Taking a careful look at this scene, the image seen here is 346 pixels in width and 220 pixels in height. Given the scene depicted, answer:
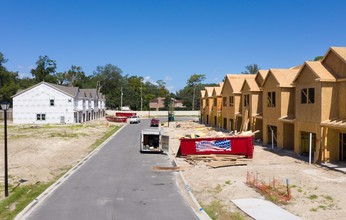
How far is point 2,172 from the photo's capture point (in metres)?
22.1

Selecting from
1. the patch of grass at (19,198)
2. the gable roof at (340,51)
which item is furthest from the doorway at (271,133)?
the patch of grass at (19,198)

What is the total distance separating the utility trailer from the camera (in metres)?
29.3

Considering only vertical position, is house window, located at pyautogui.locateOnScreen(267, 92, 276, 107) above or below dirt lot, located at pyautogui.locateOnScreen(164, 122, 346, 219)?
above

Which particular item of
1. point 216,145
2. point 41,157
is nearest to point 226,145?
point 216,145

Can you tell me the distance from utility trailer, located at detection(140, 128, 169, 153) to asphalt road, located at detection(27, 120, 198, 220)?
4752mm

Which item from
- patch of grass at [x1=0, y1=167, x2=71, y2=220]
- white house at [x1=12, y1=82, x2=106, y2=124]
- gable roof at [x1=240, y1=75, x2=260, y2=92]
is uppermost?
gable roof at [x1=240, y1=75, x2=260, y2=92]

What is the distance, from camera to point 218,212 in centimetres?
1341

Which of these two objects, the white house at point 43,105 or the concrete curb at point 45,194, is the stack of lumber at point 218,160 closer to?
the concrete curb at point 45,194

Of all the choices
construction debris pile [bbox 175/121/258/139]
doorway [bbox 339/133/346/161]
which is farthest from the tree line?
doorway [bbox 339/133/346/161]

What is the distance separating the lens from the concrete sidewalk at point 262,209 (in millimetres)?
12477

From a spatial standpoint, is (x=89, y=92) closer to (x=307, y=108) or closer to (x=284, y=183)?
(x=307, y=108)

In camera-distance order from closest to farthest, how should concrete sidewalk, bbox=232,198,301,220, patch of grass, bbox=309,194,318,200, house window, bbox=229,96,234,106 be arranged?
concrete sidewalk, bbox=232,198,301,220, patch of grass, bbox=309,194,318,200, house window, bbox=229,96,234,106

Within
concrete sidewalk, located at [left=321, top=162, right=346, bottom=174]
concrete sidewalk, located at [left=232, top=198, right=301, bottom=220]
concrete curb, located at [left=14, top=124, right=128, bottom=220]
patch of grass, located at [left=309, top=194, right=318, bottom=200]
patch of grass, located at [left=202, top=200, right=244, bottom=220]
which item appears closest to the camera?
concrete sidewalk, located at [left=232, top=198, right=301, bottom=220]

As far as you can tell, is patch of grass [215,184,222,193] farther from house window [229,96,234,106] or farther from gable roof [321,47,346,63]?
house window [229,96,234,106]
